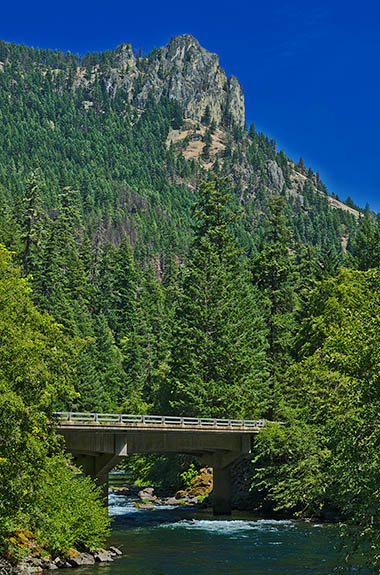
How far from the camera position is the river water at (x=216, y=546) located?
106 feet

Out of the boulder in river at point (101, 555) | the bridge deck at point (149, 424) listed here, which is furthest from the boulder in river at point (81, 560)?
the bridge deck at point (149, 424)

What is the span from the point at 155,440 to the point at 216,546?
36.9 feet

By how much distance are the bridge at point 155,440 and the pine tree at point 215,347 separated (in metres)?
3.44

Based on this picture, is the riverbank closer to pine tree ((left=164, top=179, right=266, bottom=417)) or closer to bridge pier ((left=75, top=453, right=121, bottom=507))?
bridge pier ((left=75, top=453, right=121, bottom=507))

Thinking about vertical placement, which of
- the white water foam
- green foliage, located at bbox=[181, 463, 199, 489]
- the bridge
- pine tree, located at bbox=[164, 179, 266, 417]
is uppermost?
pine tree, located at bbox=[164, 179, 266, 417]

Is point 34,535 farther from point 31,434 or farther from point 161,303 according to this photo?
point 161,303

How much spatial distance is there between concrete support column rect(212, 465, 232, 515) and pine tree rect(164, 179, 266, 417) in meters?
6.06

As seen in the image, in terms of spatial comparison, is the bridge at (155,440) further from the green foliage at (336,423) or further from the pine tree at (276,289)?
the pine tree at (276,289)

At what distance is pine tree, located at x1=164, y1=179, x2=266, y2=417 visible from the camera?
59.6 m

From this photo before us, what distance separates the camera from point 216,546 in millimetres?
38375

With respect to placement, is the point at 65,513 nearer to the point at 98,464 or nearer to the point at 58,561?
the point at 58,561

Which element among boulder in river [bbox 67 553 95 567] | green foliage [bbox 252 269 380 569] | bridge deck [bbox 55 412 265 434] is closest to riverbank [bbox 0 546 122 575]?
boulder in river [bbox 67 553 95 567]

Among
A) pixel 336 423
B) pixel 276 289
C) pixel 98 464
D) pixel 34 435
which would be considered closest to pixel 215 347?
pixel 276 289

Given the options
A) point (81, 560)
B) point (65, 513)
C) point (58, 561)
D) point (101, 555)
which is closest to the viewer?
point (58, 561)
